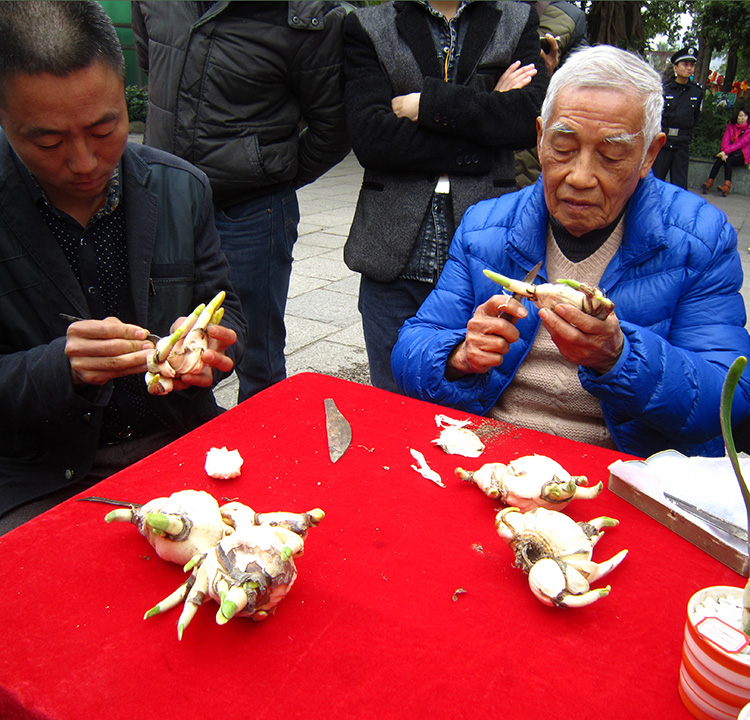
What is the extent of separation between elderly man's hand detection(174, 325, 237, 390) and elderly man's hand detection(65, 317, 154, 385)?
0.49ft

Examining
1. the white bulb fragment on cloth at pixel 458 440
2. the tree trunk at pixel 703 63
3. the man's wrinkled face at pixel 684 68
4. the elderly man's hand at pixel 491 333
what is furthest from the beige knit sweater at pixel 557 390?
the tree trunk at pixel 703 63

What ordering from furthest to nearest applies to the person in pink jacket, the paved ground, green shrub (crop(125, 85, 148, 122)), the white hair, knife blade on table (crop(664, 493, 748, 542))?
green shrub (crop(125, 85, 148, 122))
the person in pink jacket
the paved ground
the white hair
knife blade on table (crop(664, 493, 748, 542))

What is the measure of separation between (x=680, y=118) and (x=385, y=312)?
955 centimetres

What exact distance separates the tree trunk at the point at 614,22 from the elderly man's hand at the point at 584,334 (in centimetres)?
519

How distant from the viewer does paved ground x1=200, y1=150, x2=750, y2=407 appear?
4191 mm

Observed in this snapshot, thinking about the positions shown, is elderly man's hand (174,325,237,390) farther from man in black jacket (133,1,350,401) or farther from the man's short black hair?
man in black jacket (133,1,350,401)

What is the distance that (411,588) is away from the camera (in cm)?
112

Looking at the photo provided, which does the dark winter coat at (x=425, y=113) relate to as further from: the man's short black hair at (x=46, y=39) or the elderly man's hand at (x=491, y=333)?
the man's short black hair at (x=46, y=39)

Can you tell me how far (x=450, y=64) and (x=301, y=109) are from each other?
718 mm

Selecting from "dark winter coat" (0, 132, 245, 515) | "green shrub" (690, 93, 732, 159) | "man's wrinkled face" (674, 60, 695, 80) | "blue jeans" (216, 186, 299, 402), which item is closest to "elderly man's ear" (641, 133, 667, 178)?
"dark winter coat" (0, 132, 245, 515)

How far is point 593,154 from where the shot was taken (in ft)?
5.83

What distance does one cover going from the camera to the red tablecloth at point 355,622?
2.99 feet

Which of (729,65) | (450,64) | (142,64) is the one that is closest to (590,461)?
(450,64)

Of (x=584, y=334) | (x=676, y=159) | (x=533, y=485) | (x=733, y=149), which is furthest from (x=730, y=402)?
(x=733, y=149)
